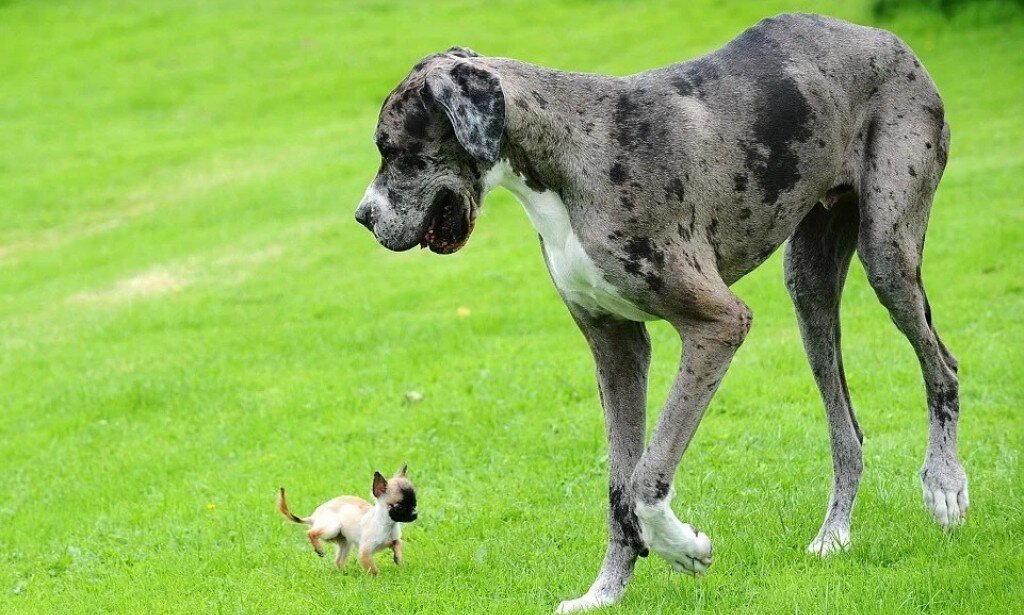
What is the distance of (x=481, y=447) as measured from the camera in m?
8.65

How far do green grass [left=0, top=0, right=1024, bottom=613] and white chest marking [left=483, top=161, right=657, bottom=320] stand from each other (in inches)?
54.0

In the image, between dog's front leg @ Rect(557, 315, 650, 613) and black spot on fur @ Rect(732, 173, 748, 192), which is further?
dog's front leg @ Rect(557, 315, 650, 613)

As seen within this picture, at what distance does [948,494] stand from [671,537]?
180cm

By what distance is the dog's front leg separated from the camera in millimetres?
5691

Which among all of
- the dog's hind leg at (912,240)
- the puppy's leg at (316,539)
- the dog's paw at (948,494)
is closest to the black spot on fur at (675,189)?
the dog's hind leg at (912,240)

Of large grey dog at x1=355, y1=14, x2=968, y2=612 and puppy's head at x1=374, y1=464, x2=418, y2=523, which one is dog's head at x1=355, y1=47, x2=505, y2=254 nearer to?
large grey dog at x1=355, y1=14, x2=968, y2=612

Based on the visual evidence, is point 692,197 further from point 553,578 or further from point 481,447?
point 481,447

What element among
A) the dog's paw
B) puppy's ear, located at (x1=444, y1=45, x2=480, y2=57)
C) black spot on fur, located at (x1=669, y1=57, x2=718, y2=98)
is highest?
puppy's ear, located at (x1=444, y1=45, x2=480, y2=57)

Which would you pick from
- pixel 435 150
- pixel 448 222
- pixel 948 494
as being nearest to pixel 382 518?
pixel 448 222

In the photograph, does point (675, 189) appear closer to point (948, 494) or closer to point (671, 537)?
point (671, 537)

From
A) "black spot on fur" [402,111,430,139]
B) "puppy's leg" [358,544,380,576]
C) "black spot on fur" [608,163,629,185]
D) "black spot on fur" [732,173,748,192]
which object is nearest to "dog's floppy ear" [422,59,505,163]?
"black spot on fur" [402,111,430,139]

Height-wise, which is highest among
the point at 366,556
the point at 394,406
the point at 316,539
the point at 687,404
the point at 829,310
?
the point at 687,404

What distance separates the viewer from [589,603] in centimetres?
566

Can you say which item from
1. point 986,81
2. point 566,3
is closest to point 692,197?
point 986,81
